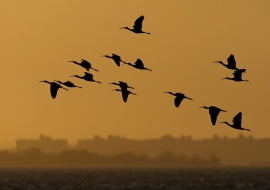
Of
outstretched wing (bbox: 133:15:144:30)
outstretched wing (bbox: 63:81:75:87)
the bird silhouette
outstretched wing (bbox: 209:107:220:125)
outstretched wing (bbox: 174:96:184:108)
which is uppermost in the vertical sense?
outstretched wing (bbox: 133:15:144:30)

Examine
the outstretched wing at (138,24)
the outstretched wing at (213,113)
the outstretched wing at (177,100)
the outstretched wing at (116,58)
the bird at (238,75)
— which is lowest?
the outstretched wing at (213,113)

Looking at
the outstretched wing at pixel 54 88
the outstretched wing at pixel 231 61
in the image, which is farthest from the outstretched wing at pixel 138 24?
the outstretched wing at pixel 54 88

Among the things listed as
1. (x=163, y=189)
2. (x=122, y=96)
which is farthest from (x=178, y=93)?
(x=163, y=189)

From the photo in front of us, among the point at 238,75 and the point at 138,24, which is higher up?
the point at 138,24

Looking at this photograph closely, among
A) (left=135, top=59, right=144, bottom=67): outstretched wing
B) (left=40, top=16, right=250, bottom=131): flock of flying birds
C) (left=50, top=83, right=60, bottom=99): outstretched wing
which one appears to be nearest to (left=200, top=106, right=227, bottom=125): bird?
(left=40, top=16, right=250, bottom=131): flock of flying birds

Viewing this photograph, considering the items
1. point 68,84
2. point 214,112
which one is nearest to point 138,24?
point 68,84

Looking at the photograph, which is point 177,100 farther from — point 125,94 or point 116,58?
point 116,58

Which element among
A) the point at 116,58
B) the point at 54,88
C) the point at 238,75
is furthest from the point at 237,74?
the point at 54,88

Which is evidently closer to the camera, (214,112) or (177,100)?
(214,112)

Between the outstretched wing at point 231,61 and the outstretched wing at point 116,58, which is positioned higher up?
the outstretched wing at point 116,58

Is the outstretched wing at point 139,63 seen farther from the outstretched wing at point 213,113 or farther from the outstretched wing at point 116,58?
the outstretched wing at point 213,113

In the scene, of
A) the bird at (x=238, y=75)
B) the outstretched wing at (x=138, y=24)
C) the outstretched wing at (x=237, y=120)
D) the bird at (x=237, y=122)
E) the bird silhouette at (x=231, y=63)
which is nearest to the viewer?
the bird at (x=237, y=122)

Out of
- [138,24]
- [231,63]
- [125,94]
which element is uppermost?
[138,24]

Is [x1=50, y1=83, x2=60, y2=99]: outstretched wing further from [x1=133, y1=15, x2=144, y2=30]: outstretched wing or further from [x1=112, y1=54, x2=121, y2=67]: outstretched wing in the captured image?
[x1=133, y1=15, x2=144, y2=30]: outstretched wing
